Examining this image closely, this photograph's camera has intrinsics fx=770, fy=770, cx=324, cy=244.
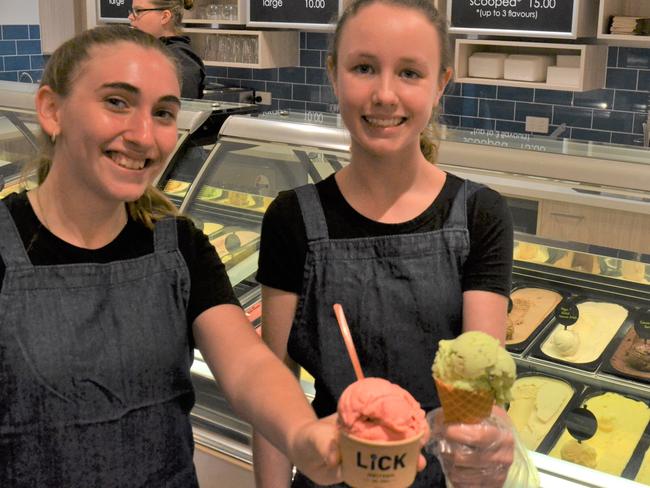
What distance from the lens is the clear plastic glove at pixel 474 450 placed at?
3.75ft

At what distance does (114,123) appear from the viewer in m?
1.28

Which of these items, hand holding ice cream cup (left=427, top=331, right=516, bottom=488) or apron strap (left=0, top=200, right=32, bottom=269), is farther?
apron strap (left=0, top=200, right=32, bottom=269)

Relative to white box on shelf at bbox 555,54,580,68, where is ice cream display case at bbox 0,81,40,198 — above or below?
below

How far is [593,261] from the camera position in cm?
237

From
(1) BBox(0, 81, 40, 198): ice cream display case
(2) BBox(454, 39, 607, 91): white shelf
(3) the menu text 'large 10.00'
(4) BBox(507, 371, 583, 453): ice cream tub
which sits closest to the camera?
(4) BBox(507, 371, 583, 453): ice cream tub

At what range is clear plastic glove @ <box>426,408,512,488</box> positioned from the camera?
1142 millimetres

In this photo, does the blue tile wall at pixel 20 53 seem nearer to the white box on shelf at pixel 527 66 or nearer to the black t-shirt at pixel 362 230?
the white box on shelf at pixel 527 66

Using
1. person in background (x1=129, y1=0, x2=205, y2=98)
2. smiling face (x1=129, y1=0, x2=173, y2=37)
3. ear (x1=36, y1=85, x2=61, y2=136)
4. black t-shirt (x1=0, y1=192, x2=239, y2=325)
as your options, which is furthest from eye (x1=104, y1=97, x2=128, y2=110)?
smiling face (x1=129, y1=0, x2=173, y2=37)

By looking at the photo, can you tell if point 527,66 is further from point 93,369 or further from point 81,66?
point 93,369

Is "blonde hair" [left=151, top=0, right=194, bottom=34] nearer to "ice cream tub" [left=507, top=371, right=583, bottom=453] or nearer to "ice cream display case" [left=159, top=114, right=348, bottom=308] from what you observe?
"ice cream display case" [left=159, top=114, right=348, bottom=308]

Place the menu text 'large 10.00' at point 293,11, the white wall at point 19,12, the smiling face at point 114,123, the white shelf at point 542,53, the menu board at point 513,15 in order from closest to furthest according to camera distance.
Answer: the smiling face at point 114,123 < the menu board at point 513,15 < the white shelf at point 542,53 < the menu text 'large 10.00' at point 293,11 < the white wall at point 19,12

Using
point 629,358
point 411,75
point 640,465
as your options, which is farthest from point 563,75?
point 411,75

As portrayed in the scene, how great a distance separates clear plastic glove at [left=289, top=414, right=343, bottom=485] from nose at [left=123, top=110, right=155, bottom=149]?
1.77 feet

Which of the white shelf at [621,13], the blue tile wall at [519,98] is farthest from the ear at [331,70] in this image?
the white shelf at [621,13]
